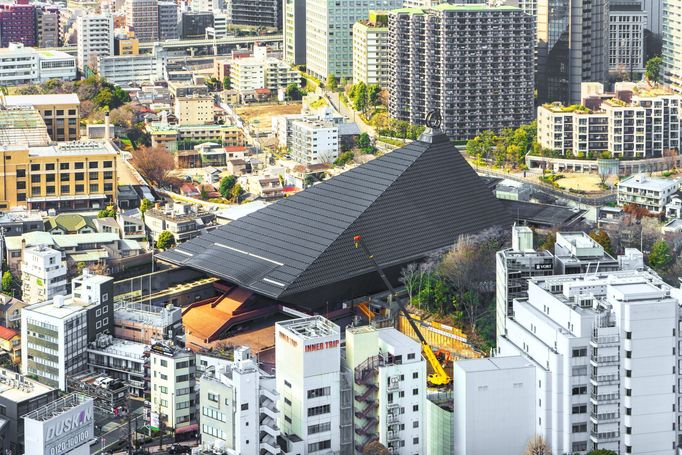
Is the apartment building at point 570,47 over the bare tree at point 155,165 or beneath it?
over

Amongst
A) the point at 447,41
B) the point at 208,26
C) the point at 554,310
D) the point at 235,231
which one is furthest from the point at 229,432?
the point at 208,26

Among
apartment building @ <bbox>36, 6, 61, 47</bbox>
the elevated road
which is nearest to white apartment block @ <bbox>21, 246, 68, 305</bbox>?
the elevated road

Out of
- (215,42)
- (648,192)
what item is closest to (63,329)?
(648,192)

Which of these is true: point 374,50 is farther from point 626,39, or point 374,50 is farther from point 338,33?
point 626,39

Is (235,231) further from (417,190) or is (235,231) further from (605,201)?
(605,201)

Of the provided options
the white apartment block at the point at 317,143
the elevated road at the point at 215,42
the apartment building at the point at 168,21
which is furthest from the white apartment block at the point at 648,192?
the apartment building at the point at 168,21

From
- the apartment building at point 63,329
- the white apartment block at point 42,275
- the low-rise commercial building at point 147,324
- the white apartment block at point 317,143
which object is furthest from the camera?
the white apartment block at point 317,143

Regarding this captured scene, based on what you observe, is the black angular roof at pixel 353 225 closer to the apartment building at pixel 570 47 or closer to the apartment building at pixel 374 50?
the apartment building at pixel 570 47
